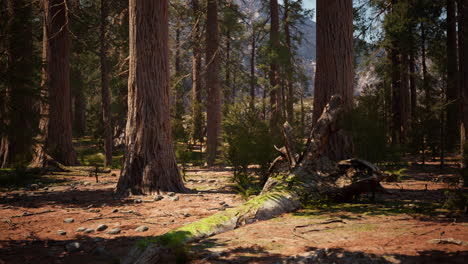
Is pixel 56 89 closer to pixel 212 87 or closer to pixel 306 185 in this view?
pixel 212 87

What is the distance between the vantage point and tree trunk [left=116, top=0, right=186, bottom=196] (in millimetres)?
6906

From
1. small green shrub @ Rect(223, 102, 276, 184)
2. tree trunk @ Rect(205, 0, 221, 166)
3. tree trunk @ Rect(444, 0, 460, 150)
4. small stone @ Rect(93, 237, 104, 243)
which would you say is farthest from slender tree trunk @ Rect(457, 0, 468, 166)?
small stone @ Rect(93, 237, 104, 243)

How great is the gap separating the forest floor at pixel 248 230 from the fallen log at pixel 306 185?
0.20 meters

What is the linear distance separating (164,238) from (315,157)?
3.39 metres

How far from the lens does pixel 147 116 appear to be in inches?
273

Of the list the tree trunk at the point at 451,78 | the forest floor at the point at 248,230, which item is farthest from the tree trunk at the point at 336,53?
the tree trunk at the point at 451,78

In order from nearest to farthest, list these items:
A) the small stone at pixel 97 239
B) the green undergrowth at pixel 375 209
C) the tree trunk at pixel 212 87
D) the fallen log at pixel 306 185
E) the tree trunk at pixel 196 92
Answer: the small stone at pixel 97 239, the fallen log at pixel 306 185, the green undergrowth at pixel 375 209, the tree trunk at pixel 212 87, the tree trunk at pixel 196 92

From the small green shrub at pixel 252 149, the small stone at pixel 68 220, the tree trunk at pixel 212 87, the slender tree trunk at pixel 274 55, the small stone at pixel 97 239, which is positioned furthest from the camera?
the slender tree trunk at pixel 274 55

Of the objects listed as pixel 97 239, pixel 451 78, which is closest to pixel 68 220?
pixel 97 239

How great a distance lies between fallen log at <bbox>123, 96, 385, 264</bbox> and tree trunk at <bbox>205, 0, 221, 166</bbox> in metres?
6.77

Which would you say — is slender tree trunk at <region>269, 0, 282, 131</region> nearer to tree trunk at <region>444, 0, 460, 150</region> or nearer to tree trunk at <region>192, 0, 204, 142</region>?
tree trunk at <region>192, 0, 204, 142</region>

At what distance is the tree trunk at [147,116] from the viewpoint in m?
6.91

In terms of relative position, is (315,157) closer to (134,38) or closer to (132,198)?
(132,198)

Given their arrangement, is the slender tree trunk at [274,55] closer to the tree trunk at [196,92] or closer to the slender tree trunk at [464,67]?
the tree trunk at [196,92]
